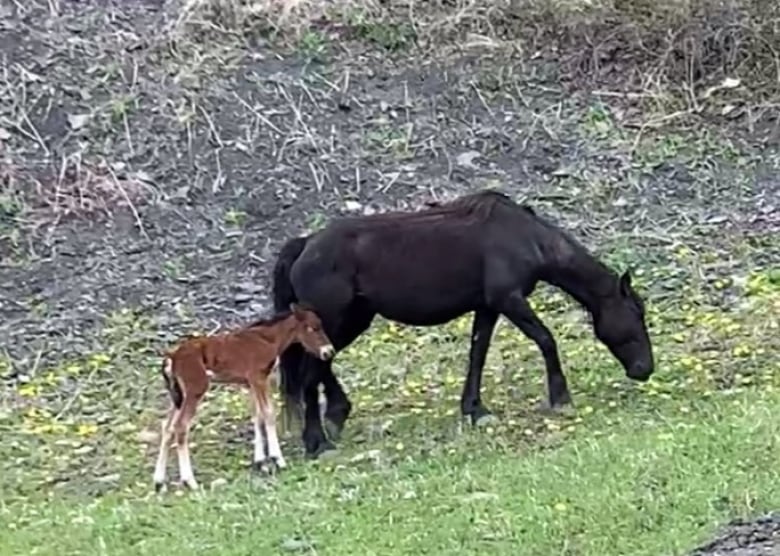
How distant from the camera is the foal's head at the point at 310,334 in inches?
392

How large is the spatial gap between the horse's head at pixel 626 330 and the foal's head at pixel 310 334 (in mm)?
1873

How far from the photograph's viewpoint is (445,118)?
17672mm

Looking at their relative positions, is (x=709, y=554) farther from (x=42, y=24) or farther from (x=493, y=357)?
(x=42, y=24)

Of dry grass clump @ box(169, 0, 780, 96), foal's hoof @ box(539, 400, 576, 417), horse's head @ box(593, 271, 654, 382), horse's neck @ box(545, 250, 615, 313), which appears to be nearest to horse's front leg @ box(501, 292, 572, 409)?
foal's hoof @ box(539, 400, 576, 417)

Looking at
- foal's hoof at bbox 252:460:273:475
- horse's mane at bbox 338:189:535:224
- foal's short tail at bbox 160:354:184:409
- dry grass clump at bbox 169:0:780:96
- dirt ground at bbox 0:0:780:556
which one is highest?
horse's mane at bbox 338:189:535:224

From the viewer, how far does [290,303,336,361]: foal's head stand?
995 cm

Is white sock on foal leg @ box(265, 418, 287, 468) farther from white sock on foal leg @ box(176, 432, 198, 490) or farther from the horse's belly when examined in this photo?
the horse's belly

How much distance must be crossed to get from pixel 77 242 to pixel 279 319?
228 inches

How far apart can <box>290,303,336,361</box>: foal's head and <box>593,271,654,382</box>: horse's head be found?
73.7 inches

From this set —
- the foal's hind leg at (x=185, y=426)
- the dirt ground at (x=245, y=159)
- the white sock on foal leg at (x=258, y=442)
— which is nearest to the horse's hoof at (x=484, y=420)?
the white sock on foal leg at (x=258, y=442)

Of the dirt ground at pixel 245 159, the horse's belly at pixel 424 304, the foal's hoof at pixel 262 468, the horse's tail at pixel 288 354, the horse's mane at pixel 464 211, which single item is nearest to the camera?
the foal's hoof at pixel 262 468

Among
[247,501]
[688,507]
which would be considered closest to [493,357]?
[247,501]

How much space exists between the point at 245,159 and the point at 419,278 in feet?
21.3

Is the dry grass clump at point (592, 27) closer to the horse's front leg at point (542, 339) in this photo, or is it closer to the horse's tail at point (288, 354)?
the horse's front leg at point (542, 339)
